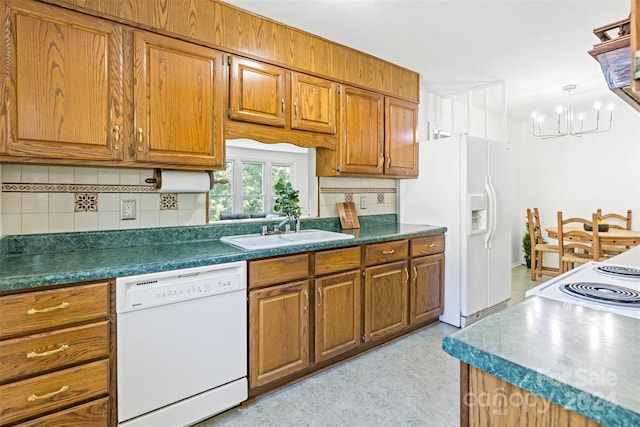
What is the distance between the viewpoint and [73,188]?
6.38ft

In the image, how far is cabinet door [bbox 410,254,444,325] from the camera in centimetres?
290

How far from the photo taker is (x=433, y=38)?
2641mm

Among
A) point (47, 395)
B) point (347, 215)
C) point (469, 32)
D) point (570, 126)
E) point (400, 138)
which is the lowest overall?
point (47, 395)

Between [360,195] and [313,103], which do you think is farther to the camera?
[360,195]

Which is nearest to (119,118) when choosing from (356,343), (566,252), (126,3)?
(126,3)

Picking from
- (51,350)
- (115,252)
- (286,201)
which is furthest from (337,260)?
(51,350)

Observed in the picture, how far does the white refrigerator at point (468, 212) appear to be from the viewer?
305 centimetres

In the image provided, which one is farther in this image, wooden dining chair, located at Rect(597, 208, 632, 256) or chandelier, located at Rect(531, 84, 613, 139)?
chandelier, located at Rect(531, 84, 613, 139)

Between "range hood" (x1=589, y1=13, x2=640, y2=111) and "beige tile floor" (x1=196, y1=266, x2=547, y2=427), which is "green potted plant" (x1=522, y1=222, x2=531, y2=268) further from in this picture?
"range hood" (x1=589, y1=13, x2=640, y2=111)

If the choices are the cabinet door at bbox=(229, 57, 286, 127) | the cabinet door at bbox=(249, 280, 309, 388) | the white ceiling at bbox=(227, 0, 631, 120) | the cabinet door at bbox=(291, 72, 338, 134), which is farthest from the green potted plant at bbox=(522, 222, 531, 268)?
the cabinet door at bbox=(229, 57, 286, 127)

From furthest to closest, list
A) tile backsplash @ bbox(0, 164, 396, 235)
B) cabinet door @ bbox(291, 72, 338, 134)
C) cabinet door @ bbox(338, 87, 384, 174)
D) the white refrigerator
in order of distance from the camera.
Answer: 1. the white refrigerator
2. cabinet door @ bbox(338, 87, 384, 174)
3. cabinet door @ bbox(291, 72, 338, 134)
4. tile backsplash @ bbox(0, 164, 396, 235)

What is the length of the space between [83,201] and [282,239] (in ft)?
4.12

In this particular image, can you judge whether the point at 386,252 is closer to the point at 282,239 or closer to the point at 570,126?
the point at 282,239

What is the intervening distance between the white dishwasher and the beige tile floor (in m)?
0.19
